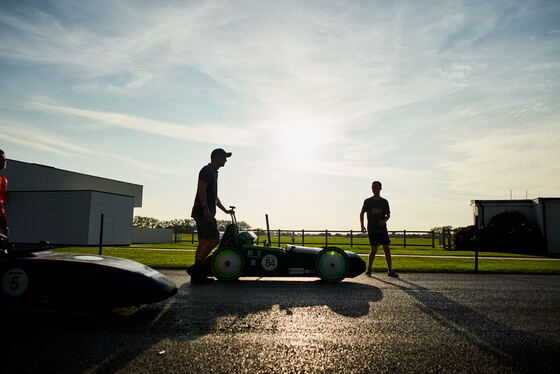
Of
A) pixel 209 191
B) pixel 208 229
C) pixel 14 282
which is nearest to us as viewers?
pixel 14 282

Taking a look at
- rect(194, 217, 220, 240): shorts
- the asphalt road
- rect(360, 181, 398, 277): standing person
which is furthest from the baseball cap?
rect(360, 181, 398, 277): standing person

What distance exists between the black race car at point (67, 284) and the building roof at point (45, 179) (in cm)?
2925

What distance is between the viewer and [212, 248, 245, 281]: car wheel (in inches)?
227

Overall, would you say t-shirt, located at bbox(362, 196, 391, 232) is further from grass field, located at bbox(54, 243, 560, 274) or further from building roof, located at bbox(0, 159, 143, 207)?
building roof, located at bbox(0, 159, 143, 207)

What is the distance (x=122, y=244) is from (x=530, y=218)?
2873 centimetres

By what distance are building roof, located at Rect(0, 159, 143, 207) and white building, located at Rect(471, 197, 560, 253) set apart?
3409 centimetres

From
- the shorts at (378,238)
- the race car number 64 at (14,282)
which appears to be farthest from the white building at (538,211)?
the race car number 64 at (14,282)

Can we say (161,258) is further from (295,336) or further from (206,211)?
(295,336)

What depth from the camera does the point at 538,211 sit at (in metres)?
21.9

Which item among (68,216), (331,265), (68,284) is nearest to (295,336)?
(68,284)

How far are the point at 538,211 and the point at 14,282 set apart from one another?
1028 inches

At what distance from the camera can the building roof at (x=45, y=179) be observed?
29558 millimetres

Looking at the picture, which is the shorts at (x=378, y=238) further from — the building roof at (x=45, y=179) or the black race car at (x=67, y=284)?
the building roof at (x=45, y=179)

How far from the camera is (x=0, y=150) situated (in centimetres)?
457
